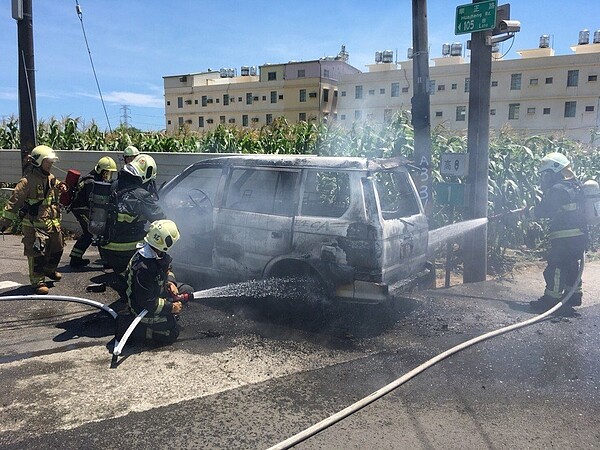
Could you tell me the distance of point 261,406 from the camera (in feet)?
12.2

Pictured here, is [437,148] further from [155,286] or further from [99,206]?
[155,286]

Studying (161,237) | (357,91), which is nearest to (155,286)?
(161,237)

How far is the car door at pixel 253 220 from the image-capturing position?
18.0 ft

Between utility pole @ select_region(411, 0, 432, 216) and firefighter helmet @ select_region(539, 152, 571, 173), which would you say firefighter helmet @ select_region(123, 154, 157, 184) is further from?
firefighter helmet @ select_region(539, 152, 571, 173)

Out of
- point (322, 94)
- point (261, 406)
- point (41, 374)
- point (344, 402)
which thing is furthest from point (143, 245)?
point (322, 94)

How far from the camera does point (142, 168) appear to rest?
18.4 ft

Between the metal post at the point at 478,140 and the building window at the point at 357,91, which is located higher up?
the building window at the point at 357,91

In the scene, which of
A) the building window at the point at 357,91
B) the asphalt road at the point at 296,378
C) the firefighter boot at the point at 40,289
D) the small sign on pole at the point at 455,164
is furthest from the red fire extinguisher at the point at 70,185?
the building window at the point at 357,91

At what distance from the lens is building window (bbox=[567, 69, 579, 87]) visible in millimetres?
52938

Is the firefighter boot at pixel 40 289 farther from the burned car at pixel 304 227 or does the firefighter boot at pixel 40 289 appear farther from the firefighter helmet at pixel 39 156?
the burned car at pixel 304 227

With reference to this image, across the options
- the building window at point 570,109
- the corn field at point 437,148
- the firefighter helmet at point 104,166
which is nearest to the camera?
the firefighter helmet at point 104,166

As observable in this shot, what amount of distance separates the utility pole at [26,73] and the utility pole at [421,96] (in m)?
7.03

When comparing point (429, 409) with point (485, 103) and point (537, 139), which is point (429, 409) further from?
point (537, 139)

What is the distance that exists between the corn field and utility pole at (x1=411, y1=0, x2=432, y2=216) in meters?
1.65
